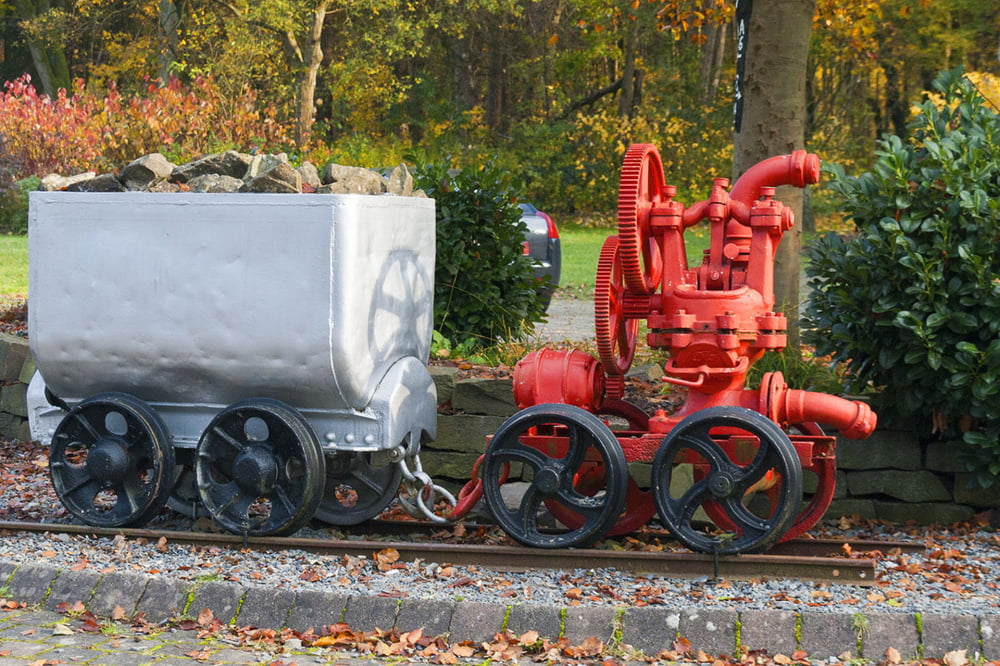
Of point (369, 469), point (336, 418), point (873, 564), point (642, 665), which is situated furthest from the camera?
point (369, 469)

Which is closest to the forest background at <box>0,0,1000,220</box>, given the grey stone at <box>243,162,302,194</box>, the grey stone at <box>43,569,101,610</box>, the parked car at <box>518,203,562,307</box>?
the parked car at <box>518,203,562,307</box>

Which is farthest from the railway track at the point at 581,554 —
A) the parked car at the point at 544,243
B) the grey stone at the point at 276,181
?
the parked car at the point at 544,243

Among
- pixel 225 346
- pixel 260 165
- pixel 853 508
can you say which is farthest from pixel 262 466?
pixel 853 508

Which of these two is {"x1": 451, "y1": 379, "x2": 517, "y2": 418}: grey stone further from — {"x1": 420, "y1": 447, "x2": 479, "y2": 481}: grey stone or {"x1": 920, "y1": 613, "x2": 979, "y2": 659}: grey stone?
{"x1": 920, "y1": 613, "x2": 979, "y2": 659}: grey stone

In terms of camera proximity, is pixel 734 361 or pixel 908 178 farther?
pixel 908 178

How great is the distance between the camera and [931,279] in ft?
18.1

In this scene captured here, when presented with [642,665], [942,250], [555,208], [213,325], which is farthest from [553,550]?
[555,208]

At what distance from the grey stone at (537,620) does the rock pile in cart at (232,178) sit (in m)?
2.78

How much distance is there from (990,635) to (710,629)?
953mm

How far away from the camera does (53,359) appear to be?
579 centimetres

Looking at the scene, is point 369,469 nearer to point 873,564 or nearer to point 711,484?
point 711,484

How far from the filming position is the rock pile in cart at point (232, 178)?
6602 millimetres

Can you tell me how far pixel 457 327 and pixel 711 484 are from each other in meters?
3.25

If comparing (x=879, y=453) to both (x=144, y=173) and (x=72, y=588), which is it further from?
(x=144, y=173)
